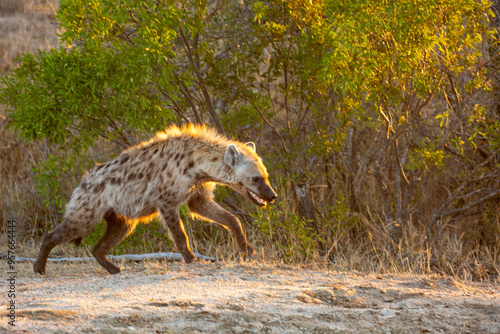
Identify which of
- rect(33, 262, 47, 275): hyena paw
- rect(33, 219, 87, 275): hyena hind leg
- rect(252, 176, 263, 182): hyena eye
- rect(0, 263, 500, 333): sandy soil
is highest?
rect(252, 176, 263, 182): hyena eye

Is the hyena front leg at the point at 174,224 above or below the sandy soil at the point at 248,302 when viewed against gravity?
above

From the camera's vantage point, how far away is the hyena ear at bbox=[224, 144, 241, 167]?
5.04 meters

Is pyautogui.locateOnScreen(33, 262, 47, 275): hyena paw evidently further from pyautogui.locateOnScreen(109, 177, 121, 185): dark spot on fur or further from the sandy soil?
pyautogui.locateOnScreen(109, 177, 121, 185): dark spot on fur

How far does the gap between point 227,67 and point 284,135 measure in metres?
0.87

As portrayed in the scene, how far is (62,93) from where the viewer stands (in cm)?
546

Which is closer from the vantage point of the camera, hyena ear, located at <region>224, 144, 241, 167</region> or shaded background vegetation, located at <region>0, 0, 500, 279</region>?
hyena ear, located at <region>224, 144, 241, 167</region>

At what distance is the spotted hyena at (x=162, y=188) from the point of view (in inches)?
196

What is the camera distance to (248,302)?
365cm

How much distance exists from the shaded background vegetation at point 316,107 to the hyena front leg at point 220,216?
609 mm

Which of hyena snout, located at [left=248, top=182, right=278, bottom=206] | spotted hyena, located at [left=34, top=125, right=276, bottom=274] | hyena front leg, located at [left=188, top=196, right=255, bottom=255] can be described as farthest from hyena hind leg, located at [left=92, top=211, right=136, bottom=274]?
hyena snout, located at [left=248, top=182, right=278, bottom=206]

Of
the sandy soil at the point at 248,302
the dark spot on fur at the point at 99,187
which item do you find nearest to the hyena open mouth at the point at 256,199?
the sandy soil at the point at 248,302

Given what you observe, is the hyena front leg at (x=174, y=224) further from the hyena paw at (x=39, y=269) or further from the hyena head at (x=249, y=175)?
the hyena paw at (x=39, y=269)

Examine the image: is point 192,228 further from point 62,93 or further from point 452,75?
point 452,75

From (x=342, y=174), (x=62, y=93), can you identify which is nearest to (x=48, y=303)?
(x=62, y=93)
